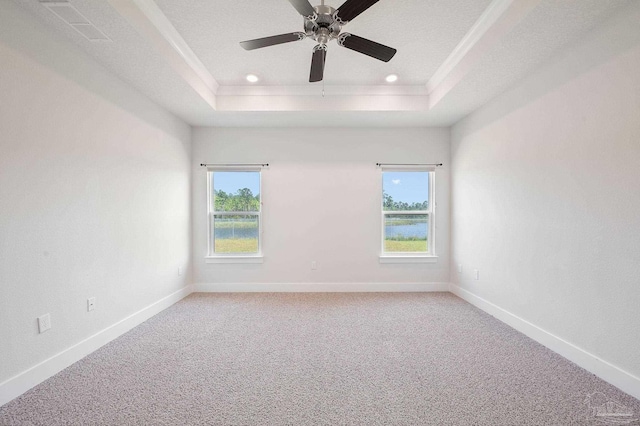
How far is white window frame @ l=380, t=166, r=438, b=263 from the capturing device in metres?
3.96

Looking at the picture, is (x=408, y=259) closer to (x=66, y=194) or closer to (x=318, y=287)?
(x=318, y=287)

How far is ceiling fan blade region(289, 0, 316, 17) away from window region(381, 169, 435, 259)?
8.74ft

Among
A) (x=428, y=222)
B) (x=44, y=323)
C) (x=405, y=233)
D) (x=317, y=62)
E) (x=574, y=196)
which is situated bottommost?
(x=44, y=323)

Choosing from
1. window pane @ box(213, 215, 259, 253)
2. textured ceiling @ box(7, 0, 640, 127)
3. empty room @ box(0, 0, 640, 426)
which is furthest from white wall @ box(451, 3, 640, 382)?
window pane @ box(213, 215, 259, 253)

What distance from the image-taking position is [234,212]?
13.1ft

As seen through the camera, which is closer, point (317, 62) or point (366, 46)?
point (366, 46)

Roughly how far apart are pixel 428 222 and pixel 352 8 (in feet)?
10.4

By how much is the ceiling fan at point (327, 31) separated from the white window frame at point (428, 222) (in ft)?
7.05

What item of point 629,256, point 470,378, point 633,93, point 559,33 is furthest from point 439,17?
point 470,378

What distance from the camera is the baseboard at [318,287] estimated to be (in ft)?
12.9

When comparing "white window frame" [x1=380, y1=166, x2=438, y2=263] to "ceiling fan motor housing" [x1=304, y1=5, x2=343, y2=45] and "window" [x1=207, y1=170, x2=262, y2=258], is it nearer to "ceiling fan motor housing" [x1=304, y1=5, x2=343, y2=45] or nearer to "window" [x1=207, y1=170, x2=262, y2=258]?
"window" [x1=207, y1=170, x2=262, y2=258]

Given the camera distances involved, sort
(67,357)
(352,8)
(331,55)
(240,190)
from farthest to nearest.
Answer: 1. (240,190)
2. (331,55)
3. (67,357)
4. (352,8)

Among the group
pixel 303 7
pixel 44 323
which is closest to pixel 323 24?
pixel 303 7

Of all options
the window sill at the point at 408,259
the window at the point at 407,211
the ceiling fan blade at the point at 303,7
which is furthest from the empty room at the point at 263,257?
the window at the point at 407,211
